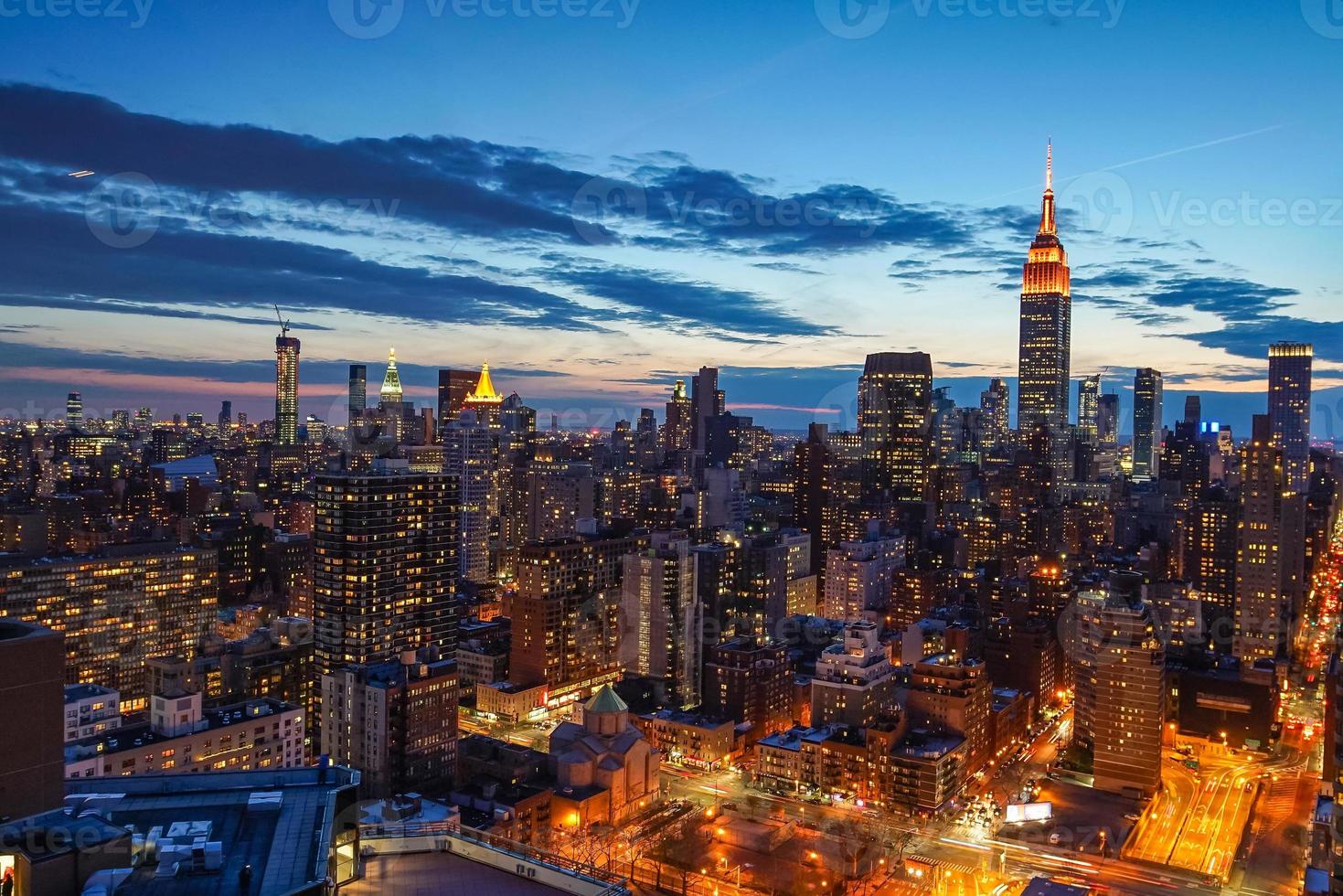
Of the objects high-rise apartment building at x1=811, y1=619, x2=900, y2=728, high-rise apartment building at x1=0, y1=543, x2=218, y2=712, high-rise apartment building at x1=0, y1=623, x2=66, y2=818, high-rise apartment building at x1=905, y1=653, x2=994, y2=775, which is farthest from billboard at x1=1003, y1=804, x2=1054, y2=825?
high-rise apartment building at x1=0, y1=543, x2=218, y2=712

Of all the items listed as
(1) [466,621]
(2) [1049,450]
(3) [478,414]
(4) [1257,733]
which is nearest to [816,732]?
(4) [1257,733]

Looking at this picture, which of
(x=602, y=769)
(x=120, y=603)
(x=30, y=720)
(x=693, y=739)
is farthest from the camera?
(x=120, y=603)

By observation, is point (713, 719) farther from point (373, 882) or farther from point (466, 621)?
point (373, 882)

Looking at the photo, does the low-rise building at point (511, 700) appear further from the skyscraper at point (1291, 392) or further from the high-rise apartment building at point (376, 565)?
the skyscraper at point (1291, 392)

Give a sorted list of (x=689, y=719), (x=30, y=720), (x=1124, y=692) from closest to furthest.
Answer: (x=30, y=720), (x=1124, y=692), (x=689, y=719)

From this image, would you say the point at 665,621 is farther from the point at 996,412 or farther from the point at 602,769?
the point at 996,412

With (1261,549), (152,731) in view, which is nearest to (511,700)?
(152,731)
